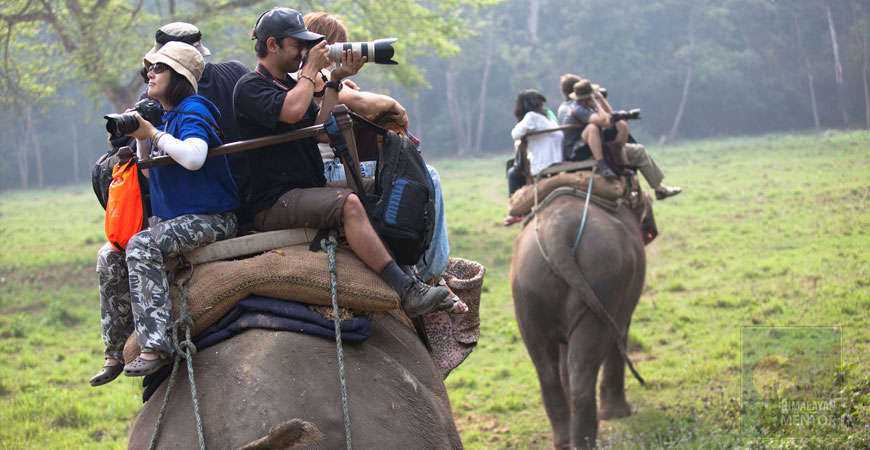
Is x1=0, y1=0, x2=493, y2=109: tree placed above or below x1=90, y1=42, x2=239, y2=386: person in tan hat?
above

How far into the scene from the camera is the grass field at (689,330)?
8.53 metres

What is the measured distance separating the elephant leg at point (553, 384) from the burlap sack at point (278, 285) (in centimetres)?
468

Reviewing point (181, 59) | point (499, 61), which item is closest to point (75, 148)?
point (499, 61)

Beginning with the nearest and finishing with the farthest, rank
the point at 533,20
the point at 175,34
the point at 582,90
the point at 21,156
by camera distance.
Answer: the point at 175,34, the point at 582,90, the point at 21,156, the point at 533,20

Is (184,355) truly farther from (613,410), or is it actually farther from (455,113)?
(455,113)

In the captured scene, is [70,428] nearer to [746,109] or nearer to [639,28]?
[746,109]

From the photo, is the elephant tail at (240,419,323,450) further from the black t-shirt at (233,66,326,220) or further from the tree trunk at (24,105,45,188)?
the tree trunk at (24,105,45,188)

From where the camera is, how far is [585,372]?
26.8ft

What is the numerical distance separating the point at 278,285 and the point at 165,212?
1.74 ft

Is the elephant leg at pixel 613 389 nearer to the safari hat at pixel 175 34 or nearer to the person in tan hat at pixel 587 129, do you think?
the person in tan hat at pixel 587 129

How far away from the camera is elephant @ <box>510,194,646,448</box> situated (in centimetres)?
820

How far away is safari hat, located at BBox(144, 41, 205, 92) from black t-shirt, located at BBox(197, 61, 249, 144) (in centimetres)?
38

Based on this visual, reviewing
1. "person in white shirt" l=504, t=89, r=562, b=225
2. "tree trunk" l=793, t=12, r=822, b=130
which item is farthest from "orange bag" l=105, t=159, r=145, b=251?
"tree trunk" l=793, t=12, r=822, b=130

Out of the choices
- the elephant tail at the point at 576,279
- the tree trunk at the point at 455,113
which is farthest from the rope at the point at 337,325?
the tree trunk at the point at 455,113
